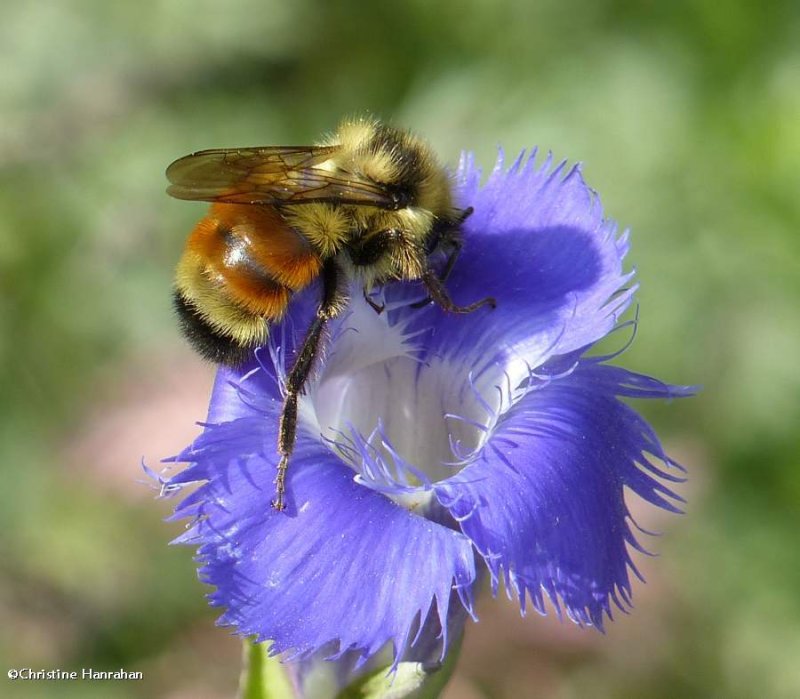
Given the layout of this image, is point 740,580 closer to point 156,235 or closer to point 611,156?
point 611,156

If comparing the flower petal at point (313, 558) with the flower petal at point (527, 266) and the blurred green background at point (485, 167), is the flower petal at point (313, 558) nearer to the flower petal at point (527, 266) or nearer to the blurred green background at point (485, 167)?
the flower petal at point (527, 266)

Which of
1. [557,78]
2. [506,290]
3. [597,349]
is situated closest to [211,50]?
[557,78]

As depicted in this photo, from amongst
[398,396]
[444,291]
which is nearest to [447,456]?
[398,396]

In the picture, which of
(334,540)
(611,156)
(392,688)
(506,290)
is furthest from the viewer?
(611,156)

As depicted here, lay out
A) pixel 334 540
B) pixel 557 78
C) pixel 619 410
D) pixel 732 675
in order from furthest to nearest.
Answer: pixel 557 78, pixel 732 675, pixel 619 410, pixel 334 540

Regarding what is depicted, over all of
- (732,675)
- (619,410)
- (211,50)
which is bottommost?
(732,675)

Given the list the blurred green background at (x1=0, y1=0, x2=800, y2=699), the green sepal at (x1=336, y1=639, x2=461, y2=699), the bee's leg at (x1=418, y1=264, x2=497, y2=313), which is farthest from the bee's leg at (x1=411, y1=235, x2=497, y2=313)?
the blurred green background at (x1=0, y1=0, x2=800, y2=699)

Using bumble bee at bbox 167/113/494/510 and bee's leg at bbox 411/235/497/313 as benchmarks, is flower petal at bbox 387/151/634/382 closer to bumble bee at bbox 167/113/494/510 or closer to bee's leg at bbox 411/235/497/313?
bee's leg at bbox 411/235/497/313
